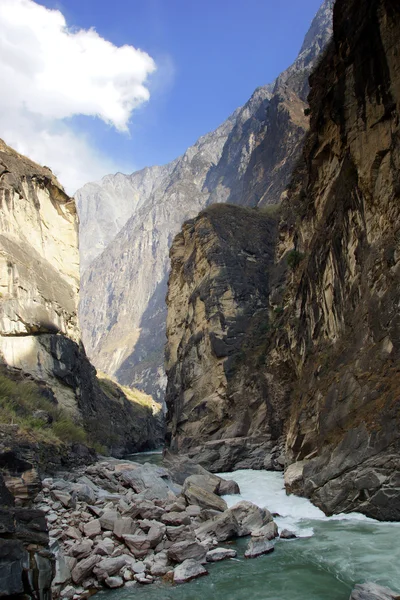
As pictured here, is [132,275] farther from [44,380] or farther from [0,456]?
[0,456]

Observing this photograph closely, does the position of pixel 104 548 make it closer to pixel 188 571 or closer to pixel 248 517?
pixel 188 571

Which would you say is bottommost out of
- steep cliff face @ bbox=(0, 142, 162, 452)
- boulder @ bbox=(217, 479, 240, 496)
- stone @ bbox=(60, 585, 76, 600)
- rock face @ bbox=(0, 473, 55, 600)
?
boulder @ bbox=(217, 479, 240, 496)

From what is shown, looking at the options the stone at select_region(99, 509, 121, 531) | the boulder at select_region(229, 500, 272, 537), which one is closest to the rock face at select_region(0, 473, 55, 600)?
the stone at select_region(99, 509, 121, 531)

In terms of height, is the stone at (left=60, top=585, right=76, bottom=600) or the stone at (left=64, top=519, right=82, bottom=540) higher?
the stone at (left=64, top=519, right=82, bottom=540)

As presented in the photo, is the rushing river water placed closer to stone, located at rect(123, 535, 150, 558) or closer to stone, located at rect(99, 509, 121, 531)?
stone, located at rect(123, 535, 150, 558)

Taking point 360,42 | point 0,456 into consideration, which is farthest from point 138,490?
→ point 360,42

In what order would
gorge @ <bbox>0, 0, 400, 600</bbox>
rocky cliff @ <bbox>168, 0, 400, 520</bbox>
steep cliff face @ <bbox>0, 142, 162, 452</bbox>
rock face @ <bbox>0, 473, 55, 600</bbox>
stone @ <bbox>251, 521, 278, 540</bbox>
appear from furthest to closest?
steep cliff face @ <bbox>0, 142, 162, 452</bbox>
rocky cliff @ <bbox>168, 0, 400, 520</bbox>
stone @ <bbox>251, 521, 278, 540</bbox>
gorge @ <bbox>0, 0, 400, 600</bbox>
rock face @ <bbox>0, 473, 55, 600</bbox>

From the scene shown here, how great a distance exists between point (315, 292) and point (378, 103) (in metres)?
8.59

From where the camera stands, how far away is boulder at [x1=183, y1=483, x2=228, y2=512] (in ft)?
43.3

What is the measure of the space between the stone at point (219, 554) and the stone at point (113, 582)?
2037 millimetres

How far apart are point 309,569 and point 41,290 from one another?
90.2 ft

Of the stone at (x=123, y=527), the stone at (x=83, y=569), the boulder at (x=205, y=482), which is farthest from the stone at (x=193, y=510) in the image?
the stone at (x=83, y=569)

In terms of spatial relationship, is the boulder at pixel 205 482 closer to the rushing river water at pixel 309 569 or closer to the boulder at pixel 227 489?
the boulder at pixel 227 489

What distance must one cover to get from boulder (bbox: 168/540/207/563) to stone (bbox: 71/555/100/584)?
1561 mm
